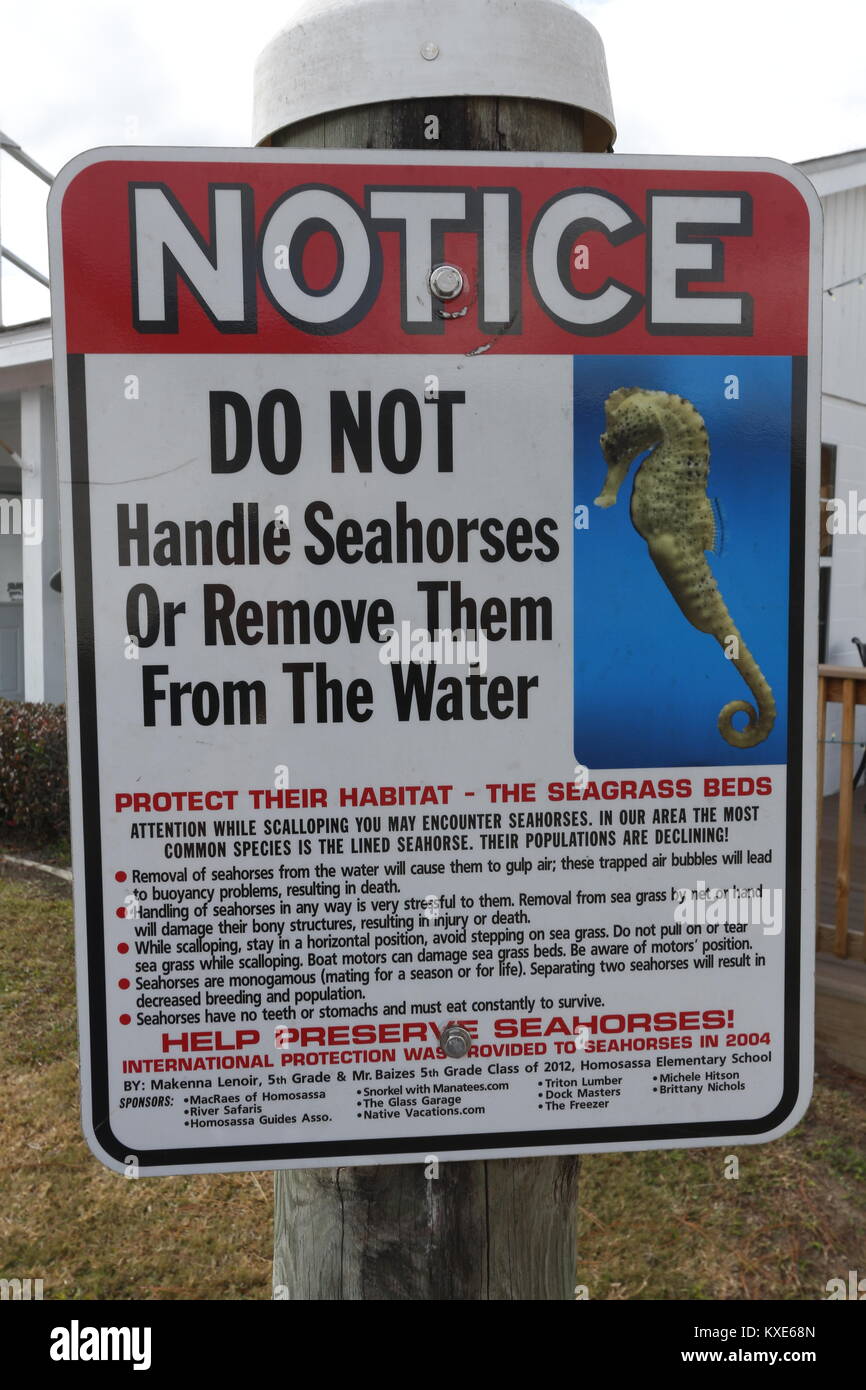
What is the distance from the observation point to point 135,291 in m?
1.30

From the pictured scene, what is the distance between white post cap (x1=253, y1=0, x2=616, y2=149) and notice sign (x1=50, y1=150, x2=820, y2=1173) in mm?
105

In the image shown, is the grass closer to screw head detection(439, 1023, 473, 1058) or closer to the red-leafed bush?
screw head detection(439, 1023, 473, 1058)

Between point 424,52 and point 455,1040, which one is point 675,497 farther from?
point 455,1040

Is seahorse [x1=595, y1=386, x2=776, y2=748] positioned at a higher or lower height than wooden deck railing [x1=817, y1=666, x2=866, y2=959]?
higher

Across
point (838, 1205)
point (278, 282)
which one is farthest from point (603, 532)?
point (838, 1205)

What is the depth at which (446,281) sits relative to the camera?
1.29 m

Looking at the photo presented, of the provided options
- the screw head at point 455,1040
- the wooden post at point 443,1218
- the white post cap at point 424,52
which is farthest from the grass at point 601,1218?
the white post cap at point 424,52

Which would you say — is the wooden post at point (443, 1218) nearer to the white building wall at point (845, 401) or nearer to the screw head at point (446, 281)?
the screw head at point (446, 281)

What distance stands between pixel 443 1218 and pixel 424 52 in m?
1.48

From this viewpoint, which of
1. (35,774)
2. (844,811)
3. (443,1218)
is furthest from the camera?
(35,774)

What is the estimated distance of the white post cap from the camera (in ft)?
4.25

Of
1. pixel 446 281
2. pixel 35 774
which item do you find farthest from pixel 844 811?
pixel 35 774

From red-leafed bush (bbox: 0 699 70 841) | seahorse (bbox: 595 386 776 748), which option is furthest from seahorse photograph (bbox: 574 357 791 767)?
red-leafed bush (bbox: 0 699 70 841)

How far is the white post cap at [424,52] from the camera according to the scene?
1294 mm
